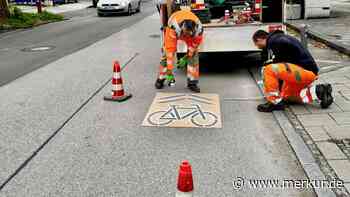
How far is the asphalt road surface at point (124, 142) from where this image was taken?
14.5 feet

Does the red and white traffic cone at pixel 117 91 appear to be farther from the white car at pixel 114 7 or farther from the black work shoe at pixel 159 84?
the white car at pixel 114 7

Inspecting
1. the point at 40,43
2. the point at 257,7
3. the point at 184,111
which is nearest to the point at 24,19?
the point at 40,43

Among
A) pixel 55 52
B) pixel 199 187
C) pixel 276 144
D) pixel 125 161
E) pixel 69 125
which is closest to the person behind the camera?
pixel 199 187

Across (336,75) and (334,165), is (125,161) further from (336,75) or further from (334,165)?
(336,75)

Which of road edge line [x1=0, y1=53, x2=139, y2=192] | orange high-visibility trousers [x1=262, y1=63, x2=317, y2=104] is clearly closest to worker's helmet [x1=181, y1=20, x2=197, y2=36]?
orange high-visibility trousers [x1=262, y1=63, x2=317, y2=104]

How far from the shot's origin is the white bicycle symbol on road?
20.5 ft

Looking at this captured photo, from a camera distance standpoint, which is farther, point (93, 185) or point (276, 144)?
point (276, 144)

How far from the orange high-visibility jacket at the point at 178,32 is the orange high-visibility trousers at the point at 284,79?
1644mm

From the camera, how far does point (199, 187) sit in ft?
14.1

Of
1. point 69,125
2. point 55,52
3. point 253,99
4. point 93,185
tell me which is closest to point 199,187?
point 93,185

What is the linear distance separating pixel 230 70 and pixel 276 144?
14.8 ft

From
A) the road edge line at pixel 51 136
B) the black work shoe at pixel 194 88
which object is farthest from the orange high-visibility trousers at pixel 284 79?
the road edge line at pixel 51 136

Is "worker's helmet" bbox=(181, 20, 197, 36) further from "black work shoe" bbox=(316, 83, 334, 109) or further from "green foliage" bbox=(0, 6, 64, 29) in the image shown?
"green foliage" bbox=(0, 6, 64, 29)

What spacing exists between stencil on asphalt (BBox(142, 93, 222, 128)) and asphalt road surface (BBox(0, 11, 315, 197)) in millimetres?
166
